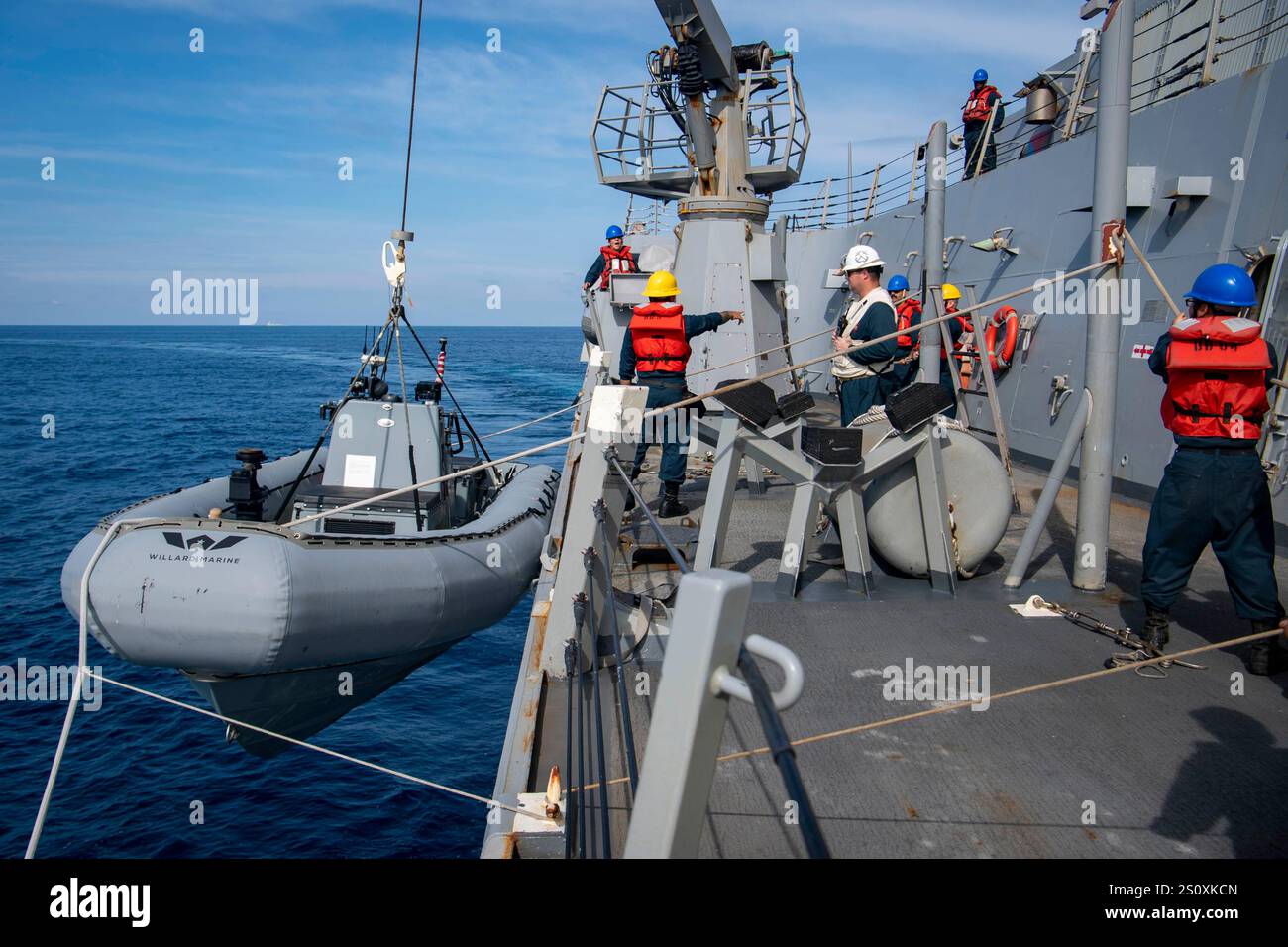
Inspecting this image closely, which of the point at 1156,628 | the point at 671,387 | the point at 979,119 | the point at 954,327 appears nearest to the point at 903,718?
the point at 1156,628

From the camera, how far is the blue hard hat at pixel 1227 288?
3.80 m

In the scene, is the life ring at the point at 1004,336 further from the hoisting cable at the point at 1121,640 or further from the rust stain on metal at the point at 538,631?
the rust stain on metal at the point at 538,631

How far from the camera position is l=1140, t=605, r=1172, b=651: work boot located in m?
4.18

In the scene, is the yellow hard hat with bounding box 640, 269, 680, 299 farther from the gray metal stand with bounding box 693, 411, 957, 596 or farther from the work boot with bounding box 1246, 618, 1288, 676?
the work boot with bounding box 1246, 618, 1288, 676

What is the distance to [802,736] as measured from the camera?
3.48m

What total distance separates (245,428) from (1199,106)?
28.2 metres

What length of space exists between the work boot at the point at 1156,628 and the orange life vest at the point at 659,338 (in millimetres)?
3751

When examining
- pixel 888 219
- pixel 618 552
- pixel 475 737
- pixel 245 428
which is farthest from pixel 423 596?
pixel 245 428

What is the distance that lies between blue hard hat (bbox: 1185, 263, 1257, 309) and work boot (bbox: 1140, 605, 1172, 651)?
140 cm

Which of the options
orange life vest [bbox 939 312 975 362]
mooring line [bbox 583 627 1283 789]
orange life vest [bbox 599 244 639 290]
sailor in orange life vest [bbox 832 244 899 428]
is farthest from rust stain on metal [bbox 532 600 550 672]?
orange life vest [bbox 599 244 639 290]

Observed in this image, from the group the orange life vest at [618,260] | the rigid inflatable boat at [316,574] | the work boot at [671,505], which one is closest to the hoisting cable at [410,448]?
the rigid inflatable boat at [316,574]

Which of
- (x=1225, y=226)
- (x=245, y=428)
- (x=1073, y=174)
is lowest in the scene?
(x=245, y=428)

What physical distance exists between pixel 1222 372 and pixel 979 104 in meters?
10.7
